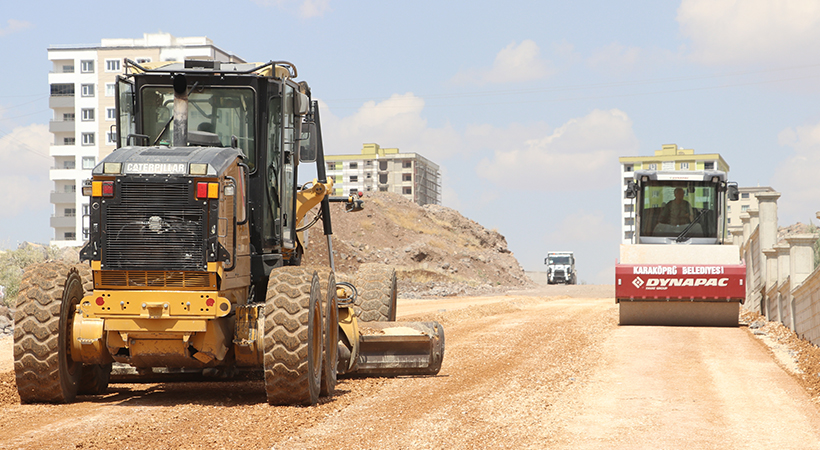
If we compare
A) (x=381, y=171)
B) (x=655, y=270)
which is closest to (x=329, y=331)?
(x=655, y=270)

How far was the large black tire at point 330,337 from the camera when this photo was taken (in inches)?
367

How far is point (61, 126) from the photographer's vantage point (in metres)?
90.2

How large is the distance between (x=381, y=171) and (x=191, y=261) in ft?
466

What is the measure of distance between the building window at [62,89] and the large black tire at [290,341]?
89.7m

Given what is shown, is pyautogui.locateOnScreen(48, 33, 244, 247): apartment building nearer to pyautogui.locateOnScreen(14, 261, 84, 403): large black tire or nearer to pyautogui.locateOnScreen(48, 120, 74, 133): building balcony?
pyautogui.locateOnScreen(48, 120, 74, 133): building balcony

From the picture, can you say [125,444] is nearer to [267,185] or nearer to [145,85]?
[267,185]

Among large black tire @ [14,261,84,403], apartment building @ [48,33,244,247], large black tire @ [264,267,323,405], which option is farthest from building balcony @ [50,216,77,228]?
large black tire @ [264,267,323,405]

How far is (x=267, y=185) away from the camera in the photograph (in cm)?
964

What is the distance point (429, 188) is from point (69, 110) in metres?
75.9

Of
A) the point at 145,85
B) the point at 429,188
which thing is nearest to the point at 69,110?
the point at 429,188

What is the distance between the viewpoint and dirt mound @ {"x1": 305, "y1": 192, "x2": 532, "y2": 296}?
50.8 metres

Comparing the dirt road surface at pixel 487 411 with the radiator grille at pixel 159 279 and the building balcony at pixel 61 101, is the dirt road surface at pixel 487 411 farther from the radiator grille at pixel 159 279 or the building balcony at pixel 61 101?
the building balcony at pixel 61 101

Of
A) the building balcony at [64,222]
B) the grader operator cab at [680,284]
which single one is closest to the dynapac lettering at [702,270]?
the grader operator cab at [680,284]

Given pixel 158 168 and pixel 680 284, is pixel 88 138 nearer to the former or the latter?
pixel 680 284
